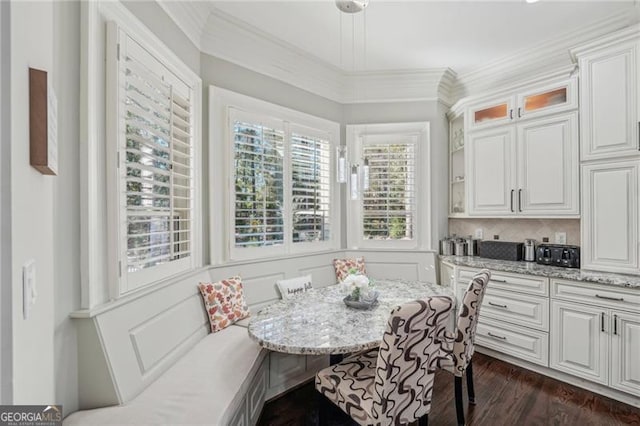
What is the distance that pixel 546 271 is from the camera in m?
2.64

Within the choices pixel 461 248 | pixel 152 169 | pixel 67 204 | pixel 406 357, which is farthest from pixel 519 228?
pixel 67 204

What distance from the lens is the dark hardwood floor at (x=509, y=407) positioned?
2.08 metres

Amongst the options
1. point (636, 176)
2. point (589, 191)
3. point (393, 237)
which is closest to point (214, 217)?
point (393, 237)

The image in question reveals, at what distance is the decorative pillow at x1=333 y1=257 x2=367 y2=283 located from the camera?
3446mm

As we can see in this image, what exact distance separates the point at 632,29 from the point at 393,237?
2636mm

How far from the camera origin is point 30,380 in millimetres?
768

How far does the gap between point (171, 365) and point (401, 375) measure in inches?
51.9

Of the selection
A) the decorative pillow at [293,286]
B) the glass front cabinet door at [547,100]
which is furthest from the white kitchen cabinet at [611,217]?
the decorative pillow at [293,286]

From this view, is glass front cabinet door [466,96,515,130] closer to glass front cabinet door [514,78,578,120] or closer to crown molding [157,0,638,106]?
glass front cabinet door [514,78,578,120]

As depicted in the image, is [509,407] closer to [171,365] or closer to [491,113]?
[171,365]

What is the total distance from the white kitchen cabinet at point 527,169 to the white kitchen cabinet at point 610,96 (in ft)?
0.48

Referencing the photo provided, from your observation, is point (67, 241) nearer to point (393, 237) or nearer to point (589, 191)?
point (393, 237)

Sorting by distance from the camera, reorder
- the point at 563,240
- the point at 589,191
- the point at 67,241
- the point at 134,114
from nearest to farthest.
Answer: the point at 67,241 < the point at 134,114 < the point at 589,191 < the point at 563,240

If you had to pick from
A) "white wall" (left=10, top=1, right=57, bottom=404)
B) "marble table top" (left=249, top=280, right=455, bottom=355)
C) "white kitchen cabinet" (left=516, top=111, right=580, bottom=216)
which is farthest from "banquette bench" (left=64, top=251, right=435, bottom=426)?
"white kitchen cabinet" (left=516, top=111, right=580, bottom=216)
